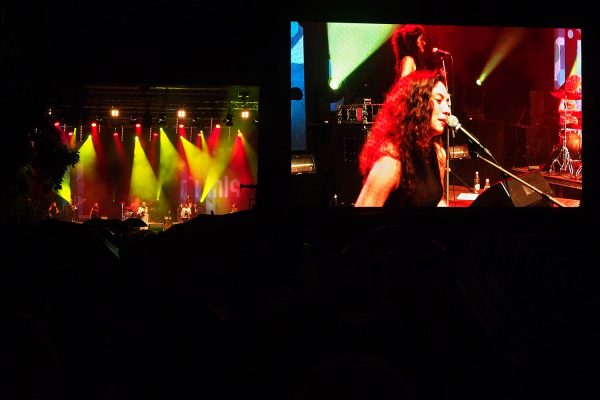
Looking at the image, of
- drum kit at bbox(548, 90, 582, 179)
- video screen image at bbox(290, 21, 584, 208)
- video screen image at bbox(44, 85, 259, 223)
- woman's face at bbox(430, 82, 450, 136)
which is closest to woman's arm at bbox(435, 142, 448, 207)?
video screen image at bbox(290, 21, 584, 208)

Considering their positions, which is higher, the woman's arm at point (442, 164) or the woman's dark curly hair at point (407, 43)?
the woman's dark curly hair at point (407, 43)

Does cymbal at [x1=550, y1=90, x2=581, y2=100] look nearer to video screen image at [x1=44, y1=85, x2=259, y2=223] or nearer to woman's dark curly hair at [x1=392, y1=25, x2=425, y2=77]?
woman's dark curly hair at [x1=392, y1=25, x2=425, y2=77]

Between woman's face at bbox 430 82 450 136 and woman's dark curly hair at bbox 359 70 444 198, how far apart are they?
0.10 meters

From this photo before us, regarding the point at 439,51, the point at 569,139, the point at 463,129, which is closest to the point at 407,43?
the point at 439,51

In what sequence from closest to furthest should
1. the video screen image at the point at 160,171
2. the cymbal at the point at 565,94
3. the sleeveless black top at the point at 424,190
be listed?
the sleeveless black top at the point at 424,190 < the cymbal at the point at 565,94 < the video screen image at the point at 160,171

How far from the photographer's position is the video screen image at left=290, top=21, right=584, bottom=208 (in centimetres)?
529

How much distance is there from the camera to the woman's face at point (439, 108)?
5.33 metres

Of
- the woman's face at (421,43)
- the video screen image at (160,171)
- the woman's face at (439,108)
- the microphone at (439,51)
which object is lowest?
the video screen image at (160,171)

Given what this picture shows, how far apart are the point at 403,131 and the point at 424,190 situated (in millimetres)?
550

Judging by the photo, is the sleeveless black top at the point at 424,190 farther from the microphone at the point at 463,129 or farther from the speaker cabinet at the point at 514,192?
the speaker cabinet at the point at 514,192

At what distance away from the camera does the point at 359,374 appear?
6.05ft

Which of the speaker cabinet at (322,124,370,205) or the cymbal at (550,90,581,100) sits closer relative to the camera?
the speaker cabinet at (322,124,370,205)

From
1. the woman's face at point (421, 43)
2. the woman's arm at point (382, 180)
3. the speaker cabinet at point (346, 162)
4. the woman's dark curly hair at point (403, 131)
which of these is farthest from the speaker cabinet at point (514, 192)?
the woman's face at point (421, 43)

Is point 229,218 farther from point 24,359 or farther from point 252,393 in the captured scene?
point 24,359
